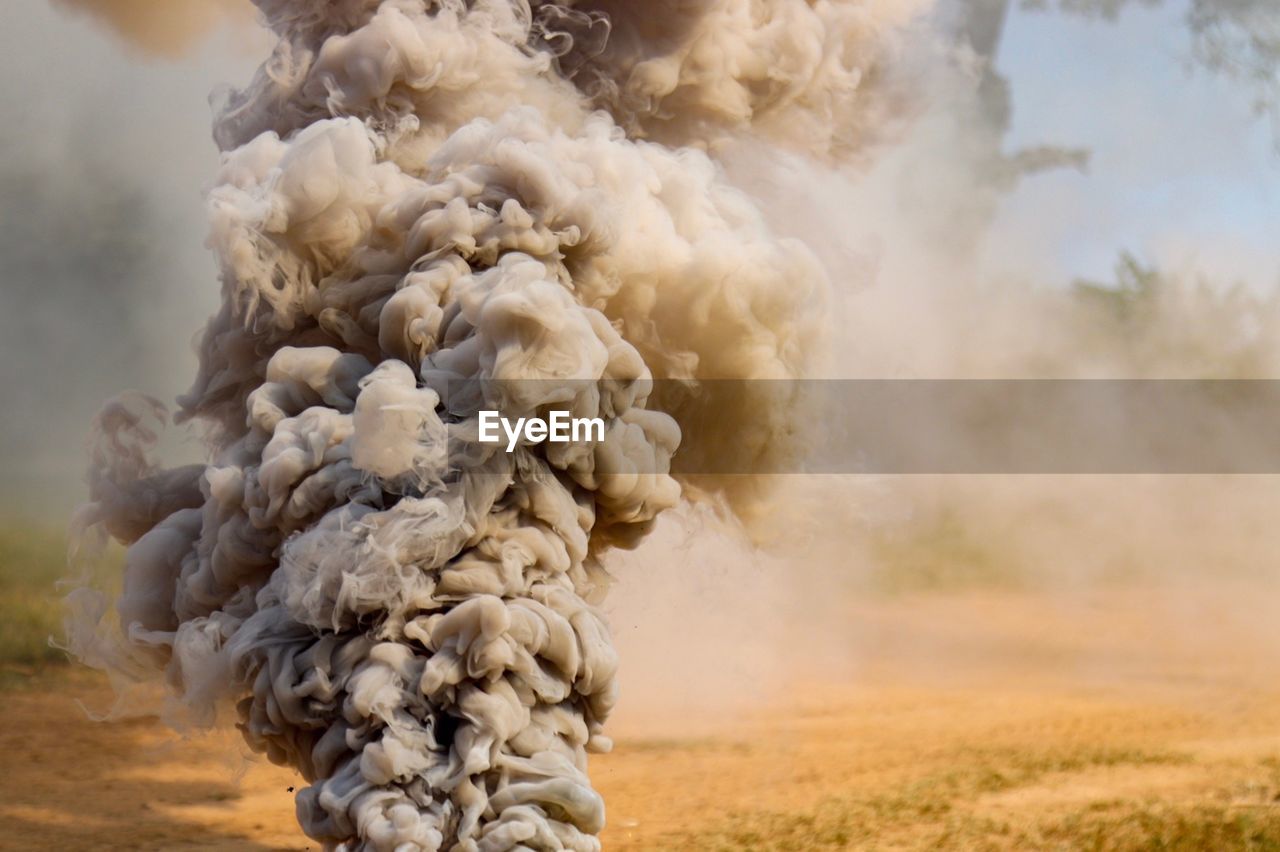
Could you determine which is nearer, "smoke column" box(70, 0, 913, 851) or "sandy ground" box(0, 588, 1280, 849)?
"smoke column" box(70, 0, 913, 851)

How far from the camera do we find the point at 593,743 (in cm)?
460

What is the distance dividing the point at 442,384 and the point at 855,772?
166 inches

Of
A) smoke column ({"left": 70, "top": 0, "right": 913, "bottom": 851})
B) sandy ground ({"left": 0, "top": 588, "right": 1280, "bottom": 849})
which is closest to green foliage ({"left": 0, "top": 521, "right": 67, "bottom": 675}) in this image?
sandy ground ({"left": 0, "top": 588, "right": 1280, "bottom": 849})

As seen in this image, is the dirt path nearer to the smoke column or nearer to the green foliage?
the green foliage

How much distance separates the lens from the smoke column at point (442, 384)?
4.21 m

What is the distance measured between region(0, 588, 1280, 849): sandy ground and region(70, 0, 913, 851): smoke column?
1.32 meters

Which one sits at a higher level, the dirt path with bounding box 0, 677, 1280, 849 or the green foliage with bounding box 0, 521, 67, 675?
the green foliage with bounding box 0, 521, 67, 675

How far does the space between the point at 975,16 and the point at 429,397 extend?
7.84 meters

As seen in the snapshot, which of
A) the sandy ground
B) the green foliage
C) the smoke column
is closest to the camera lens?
the smoke column

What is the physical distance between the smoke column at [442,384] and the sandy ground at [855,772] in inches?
52.0

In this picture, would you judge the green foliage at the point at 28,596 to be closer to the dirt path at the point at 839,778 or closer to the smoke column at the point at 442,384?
the dirt path at the point at 839,778

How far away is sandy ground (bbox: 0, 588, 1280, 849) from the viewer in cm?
675

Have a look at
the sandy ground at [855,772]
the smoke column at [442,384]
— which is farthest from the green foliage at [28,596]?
the smoke column at [442,384]

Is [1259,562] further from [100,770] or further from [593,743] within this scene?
[100,770]
